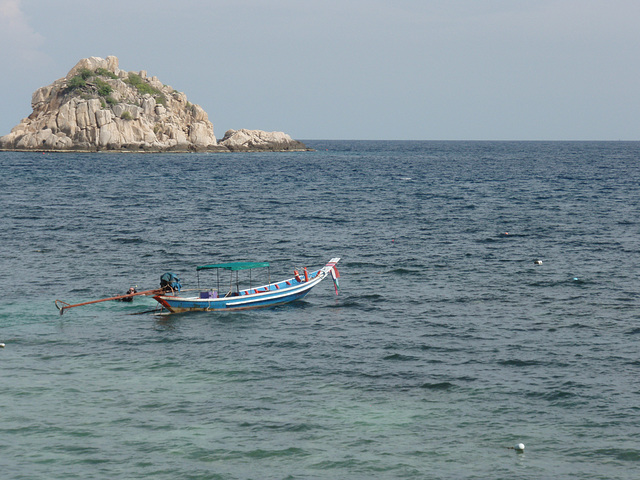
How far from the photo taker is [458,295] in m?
45.9

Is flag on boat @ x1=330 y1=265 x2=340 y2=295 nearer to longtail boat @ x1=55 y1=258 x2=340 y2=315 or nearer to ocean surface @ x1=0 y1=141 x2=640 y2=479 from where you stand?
ocean surface @ x1=0 y1=141 x2=640 y2=479

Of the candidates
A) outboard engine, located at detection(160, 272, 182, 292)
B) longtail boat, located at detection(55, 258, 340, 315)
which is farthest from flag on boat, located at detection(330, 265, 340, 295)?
outboard engine, located at detection(160, 272, 182, 292)

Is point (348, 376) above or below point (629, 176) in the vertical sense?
below

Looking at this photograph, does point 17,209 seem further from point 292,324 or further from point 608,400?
point 608,400

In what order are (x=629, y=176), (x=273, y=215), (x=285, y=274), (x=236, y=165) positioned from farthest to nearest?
(x=236, y=165)
(x=629, y=176)
(x=273, y=215)
(x=285, y=274)

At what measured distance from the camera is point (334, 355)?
3475 cm

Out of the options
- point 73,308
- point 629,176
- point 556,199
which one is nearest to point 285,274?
point 73,308

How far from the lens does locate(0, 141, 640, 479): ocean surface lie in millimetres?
24547

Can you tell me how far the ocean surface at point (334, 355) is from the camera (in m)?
24.5

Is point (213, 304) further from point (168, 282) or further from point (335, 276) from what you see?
point (335, 276)

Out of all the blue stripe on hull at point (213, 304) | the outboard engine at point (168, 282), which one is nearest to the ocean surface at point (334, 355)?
the blue stripe on hull at point (213, 304)

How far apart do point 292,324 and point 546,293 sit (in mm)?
17491


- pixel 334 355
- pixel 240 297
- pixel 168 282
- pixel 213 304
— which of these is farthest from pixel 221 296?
pixel 334 355

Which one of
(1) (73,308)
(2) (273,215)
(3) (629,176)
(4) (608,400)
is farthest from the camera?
(3) (629,176)
